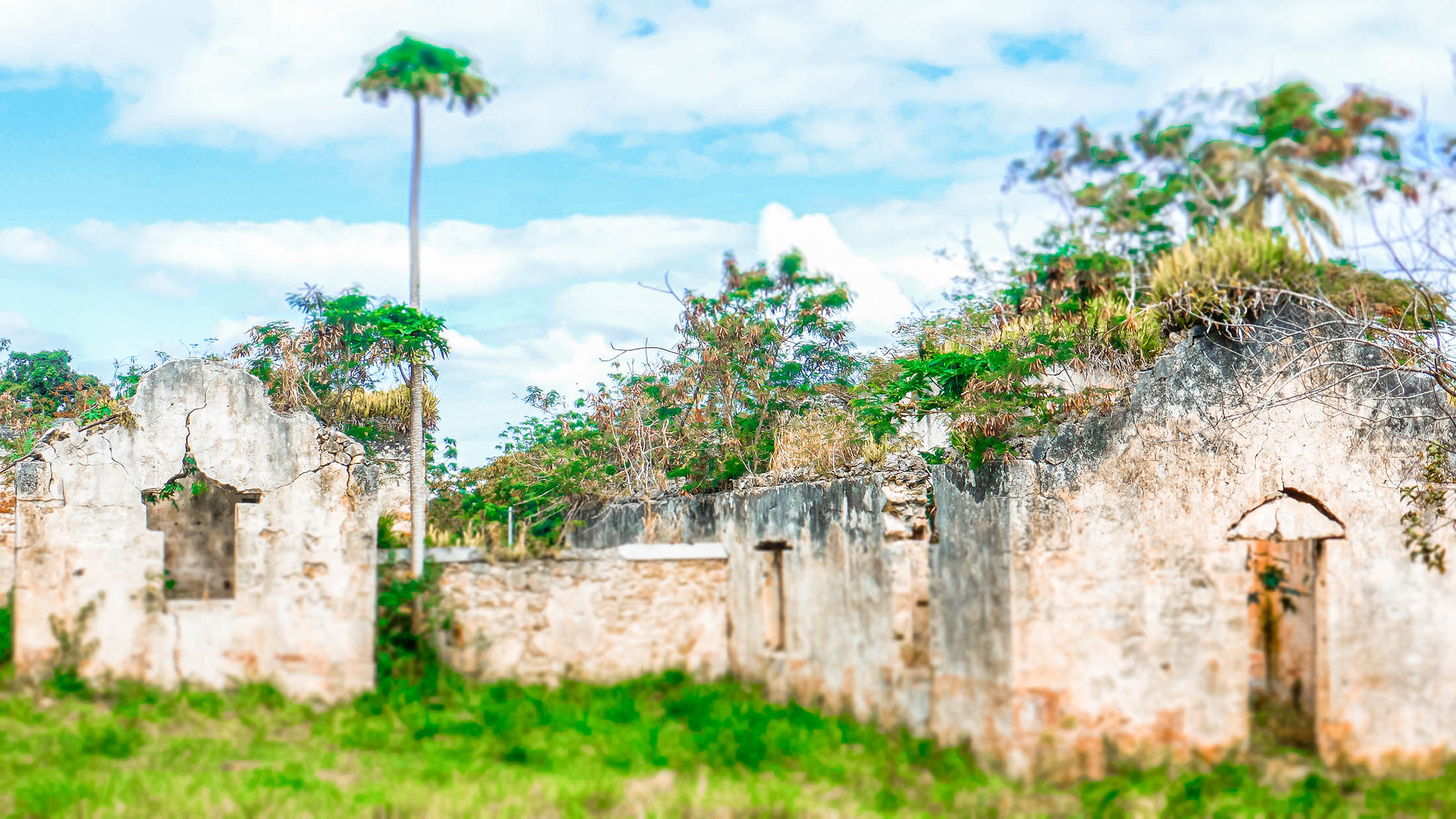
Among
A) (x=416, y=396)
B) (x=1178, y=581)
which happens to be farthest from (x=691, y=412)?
(x=1178, y=581)

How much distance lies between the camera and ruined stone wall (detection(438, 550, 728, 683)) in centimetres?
1008

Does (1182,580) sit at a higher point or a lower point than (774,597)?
higher

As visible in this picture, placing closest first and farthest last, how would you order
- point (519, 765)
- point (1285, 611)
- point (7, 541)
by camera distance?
point (519, 765)
point (1285, 611)
point (7, 541)

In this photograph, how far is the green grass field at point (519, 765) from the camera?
6812 millimetres

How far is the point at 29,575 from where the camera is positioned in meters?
9.45

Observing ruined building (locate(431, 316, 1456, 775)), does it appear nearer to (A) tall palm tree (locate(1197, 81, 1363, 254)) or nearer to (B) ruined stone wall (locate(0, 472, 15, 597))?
(A) tall palm tree (locate(1197, 81, 1363, 254))

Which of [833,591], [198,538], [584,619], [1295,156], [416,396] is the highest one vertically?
[1295,156]

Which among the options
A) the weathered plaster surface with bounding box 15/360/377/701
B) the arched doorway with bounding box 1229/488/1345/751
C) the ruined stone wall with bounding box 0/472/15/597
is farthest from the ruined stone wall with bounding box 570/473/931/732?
the ruined stone wall with bounding box 0/472/15/597

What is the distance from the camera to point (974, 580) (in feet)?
25.8

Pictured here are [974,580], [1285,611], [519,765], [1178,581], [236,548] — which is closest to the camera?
[1178,581]

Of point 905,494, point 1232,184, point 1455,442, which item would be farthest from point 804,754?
point 1232,184

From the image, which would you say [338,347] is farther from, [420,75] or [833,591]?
[833,591]

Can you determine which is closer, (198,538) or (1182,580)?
(1182,580)

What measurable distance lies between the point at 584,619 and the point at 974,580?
13.2ft
